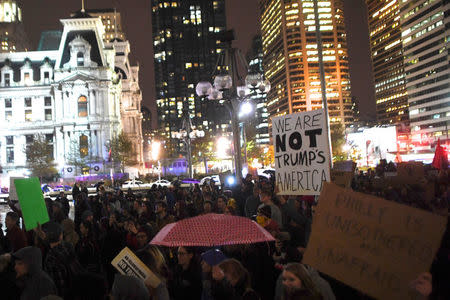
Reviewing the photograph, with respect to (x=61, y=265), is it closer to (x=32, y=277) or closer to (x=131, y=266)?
(x=32, y=277)

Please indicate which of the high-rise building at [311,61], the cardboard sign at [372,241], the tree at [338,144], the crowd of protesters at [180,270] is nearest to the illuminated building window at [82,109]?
the tree at [338,144]

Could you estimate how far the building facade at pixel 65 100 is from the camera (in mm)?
66438

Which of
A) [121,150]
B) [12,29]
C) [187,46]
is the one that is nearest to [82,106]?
[121,150]

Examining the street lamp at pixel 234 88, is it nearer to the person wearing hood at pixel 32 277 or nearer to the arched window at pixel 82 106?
the person wearing hood at pixel 32 277

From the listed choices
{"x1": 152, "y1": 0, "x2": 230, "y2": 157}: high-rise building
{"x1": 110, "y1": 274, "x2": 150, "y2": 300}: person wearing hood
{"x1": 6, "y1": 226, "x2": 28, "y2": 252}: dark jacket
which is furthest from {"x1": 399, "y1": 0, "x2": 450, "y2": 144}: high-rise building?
{"x1": 110, "y1": 274, "x2": 150, "y2": 300}: person wearing hood

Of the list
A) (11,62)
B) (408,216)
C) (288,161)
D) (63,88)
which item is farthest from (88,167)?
(408,216)

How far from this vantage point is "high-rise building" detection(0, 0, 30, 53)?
13964cm

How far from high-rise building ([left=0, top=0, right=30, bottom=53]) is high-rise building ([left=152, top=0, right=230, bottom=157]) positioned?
168 feet

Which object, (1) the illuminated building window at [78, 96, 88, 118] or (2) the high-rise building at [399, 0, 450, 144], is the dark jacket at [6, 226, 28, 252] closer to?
(1) the illuminated building window at [78, 96, 88, 118]

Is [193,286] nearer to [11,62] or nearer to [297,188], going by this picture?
[297,188]

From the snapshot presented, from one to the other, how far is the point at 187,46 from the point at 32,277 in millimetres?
178571

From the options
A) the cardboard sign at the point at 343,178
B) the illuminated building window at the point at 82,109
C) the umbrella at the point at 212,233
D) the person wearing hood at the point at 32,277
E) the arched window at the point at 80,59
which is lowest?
the person wearing hood at the point at 32,277

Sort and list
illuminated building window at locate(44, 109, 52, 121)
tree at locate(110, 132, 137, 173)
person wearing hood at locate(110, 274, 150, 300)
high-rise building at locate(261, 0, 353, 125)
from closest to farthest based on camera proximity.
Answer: person wearing hood at locate(110, 274, 150, 300)
tree at locate(110, 132, 137, 173)
illuminated building window at locate(44, 109, 52, 121)
high-rise building at locate(261, 0, 353, 125)

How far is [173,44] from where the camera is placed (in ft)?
587
